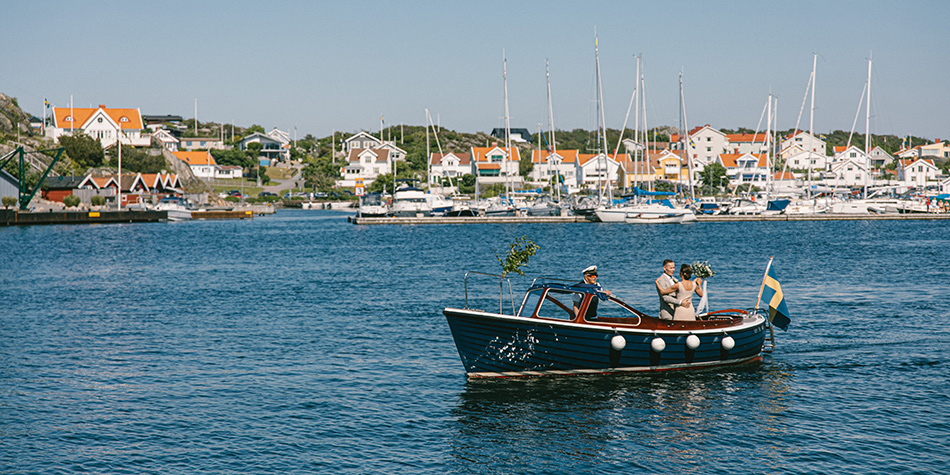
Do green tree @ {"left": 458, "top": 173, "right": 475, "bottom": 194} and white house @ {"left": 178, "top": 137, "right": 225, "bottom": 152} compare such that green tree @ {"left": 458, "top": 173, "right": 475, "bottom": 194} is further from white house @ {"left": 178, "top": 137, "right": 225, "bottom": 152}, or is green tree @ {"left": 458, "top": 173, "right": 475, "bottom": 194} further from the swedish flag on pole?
the swedish flag on pole

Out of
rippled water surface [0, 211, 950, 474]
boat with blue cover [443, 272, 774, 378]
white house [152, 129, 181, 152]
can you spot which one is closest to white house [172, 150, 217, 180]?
white house [152, 129, 181, 152]

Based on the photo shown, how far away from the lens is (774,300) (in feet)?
76.8

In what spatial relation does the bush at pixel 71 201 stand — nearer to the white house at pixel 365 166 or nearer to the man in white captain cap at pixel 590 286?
the white house at pixel 365 166

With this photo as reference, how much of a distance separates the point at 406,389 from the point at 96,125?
517ft

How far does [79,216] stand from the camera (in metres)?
105

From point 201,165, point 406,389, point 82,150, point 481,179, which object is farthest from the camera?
point 201,165

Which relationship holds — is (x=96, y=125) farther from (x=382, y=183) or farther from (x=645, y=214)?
(x=645, y=214)

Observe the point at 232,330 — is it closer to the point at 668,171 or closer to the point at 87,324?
the point at 87,324

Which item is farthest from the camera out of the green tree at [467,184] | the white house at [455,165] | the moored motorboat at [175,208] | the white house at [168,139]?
the white house at [168,139]

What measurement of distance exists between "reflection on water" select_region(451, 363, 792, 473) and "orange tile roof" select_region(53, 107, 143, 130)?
150m

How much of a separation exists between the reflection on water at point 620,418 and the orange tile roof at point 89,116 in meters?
150

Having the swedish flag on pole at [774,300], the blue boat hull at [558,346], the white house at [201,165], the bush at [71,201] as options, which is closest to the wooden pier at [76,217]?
the bush at [71,201]

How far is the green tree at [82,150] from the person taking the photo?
458 feet

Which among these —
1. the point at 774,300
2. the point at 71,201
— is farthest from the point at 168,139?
the point at 774,300
